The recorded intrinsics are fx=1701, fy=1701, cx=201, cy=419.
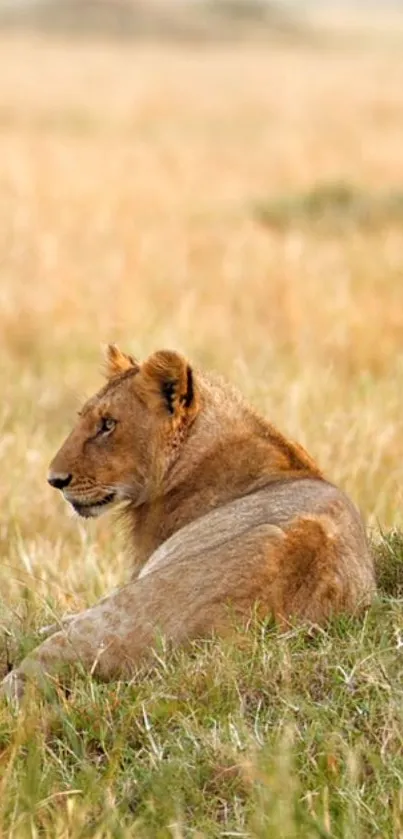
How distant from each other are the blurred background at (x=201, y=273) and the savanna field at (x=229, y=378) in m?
0.02

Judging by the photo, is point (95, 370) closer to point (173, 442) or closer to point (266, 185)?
point (173, 442)

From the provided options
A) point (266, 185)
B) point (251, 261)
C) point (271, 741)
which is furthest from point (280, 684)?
point (266, 185)

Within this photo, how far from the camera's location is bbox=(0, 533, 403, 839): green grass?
3.12 metres

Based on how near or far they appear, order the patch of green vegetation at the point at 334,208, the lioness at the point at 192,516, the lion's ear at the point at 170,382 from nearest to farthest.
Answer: the lioness at the point at 192,516
the lion's ear at the point at 170,382
the patch of green vegetation at the point at 334,208

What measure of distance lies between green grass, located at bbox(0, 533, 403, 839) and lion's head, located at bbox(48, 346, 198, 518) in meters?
0.71

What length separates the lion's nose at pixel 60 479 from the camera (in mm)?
4340

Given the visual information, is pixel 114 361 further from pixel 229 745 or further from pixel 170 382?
pixel 229 745

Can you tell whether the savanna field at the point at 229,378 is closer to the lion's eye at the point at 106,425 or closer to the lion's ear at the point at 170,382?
the lion's eye at the point at 106,425

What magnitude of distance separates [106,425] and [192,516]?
32 centimetres

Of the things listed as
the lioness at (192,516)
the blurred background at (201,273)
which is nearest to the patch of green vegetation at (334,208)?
the blurred background at (201,273)

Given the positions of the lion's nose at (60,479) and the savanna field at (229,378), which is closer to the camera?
the savanna field at (229,378)

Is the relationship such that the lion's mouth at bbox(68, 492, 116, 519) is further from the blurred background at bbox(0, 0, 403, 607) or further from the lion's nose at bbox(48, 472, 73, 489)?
the blurred background at bbox(0, 0, 403, 607)

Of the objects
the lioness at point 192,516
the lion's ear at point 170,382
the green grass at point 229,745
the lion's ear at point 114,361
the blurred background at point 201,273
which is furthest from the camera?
the blurred background at point 201,273

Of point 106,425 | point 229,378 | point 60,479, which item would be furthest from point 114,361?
point 229,378
